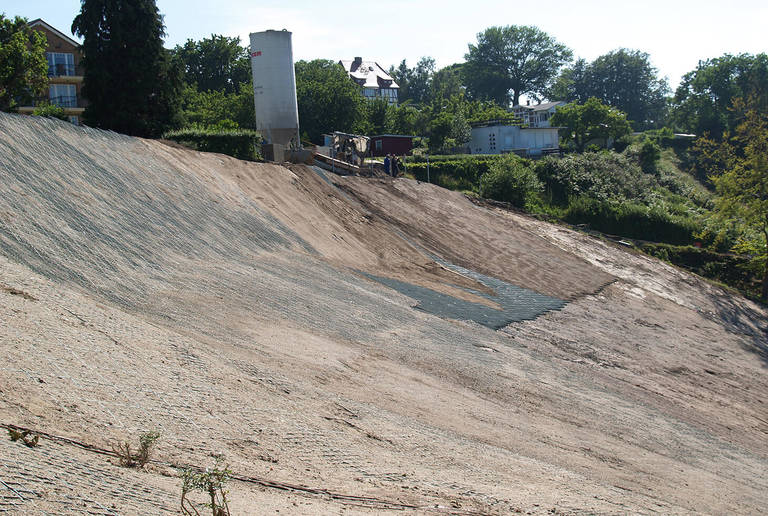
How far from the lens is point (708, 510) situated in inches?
366

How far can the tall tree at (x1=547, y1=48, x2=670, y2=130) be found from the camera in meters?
122

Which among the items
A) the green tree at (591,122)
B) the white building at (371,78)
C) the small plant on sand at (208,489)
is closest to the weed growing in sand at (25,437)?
the small plant on sand at (208,489)

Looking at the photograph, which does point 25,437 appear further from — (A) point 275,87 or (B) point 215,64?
(B) point 215,64

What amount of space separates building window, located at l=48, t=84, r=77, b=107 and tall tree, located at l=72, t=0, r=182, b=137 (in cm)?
2150

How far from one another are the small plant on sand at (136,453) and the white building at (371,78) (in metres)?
101

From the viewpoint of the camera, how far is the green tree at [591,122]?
66.9 metres

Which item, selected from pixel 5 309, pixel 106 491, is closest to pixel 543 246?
pixel 5 309

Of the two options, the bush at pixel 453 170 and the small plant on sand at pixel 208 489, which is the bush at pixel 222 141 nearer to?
the bush at pixel 453 170

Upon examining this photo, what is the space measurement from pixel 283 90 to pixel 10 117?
56.4ft

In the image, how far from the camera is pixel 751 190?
31016 millimetres

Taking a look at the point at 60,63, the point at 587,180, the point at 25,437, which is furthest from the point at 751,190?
the point at 60,63

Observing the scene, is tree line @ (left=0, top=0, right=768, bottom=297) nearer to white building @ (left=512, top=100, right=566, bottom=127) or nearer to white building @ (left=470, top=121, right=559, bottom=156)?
white building @ (left=470, top=121, right=559, bottom=156)

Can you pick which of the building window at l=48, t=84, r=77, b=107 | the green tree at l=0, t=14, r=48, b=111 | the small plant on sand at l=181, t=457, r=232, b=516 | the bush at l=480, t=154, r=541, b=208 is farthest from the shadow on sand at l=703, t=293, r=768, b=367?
the building window at l=48, t=84, r=77, b=107

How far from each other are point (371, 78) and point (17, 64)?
79455mm
